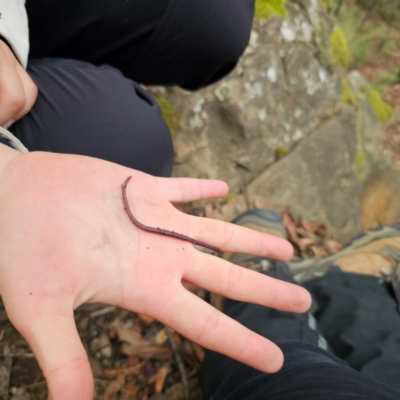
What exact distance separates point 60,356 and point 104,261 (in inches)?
18.8

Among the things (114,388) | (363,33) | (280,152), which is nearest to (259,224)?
(280,152)

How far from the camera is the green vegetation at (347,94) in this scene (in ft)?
17.4

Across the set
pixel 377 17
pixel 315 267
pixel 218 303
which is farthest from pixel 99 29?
pixel 377 17

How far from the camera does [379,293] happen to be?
3064mm

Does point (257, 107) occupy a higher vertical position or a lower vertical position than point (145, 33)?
lower

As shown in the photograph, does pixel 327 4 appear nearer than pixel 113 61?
No

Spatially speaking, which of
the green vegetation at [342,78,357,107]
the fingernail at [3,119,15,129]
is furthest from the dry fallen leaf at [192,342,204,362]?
the green vegetation at [342,78,357,107]

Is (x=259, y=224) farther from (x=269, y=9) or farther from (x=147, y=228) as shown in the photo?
(x=269, y=9)

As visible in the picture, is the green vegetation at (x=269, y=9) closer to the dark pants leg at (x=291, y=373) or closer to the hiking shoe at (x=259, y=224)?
the hiking shoe at (x=259, y=224)

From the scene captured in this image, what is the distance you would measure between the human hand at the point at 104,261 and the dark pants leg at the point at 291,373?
0.16m

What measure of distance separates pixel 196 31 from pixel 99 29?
2.33ft

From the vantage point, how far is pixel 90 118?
235 cm

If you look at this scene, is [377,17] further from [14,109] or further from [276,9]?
[14,109]

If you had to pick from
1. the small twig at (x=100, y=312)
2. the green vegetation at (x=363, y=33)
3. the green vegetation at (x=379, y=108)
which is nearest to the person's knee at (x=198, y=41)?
the small twig at (x=100, y=312)
